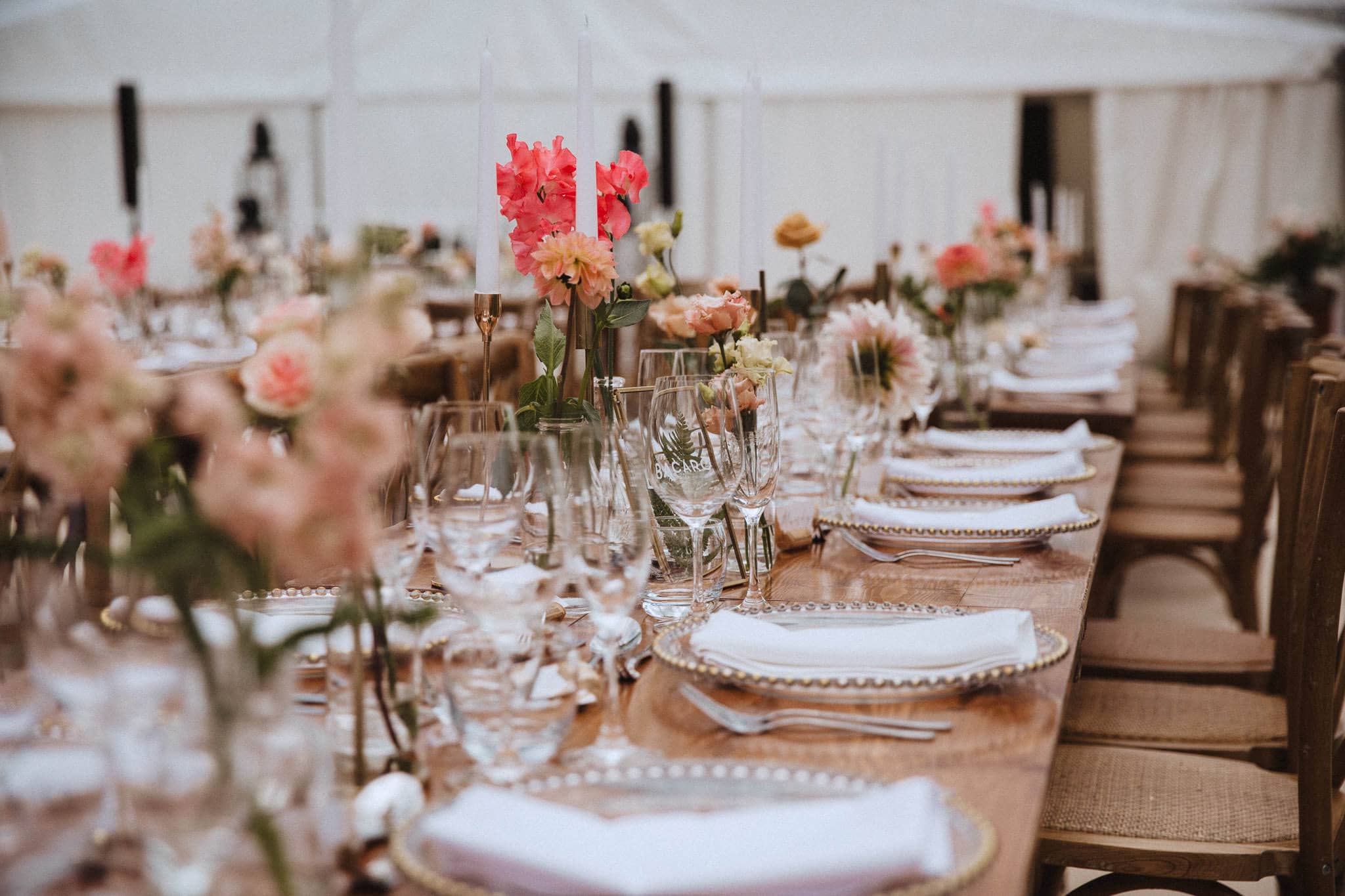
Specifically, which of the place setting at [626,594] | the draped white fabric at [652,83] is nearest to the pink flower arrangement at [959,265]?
the place setting at [626,594]

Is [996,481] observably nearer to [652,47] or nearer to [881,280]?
[881,280]

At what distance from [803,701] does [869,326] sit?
0.86 meters

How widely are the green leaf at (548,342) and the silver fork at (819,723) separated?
1.47ft

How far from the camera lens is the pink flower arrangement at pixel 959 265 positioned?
284 cm

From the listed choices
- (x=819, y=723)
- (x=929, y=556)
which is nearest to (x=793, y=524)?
(x=929, y=556)

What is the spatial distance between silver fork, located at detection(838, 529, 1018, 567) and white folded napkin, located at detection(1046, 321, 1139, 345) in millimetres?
3203

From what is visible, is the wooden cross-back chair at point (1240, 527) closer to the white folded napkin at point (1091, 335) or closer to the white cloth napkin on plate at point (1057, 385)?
the white cloth napkin on plate at point (1057, 385)

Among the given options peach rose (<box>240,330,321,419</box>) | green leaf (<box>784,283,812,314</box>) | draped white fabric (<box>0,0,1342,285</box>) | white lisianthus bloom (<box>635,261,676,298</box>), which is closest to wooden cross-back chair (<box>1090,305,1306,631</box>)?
green leaf (<box>784,283,812,314</box>)

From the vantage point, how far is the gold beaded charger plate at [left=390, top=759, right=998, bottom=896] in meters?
0.73

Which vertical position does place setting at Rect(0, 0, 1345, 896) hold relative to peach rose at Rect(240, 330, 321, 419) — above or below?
below

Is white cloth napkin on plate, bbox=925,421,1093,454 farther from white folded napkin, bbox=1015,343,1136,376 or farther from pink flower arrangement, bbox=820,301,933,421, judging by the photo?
white folded napkin, bbox=1015,343,1136,376

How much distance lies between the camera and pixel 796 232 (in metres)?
2.19

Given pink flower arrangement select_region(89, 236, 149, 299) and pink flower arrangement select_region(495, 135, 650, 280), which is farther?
pink flower arrangement select_region(89, 236, 149, 299)

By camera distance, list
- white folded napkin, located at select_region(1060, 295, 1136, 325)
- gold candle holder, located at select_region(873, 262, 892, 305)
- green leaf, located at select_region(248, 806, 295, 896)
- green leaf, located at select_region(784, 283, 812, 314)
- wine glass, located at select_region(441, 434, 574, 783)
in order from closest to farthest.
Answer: green leaf, located at select_region(248, 806, 295, 896), wine glass, located at select_region(441, 434, 574, 783), green leaf, located at select_region(784, 283, 812, 314), gold candle holder, located at select_region(873, 262, 892, 305), white folded napkin, located at select_region(1060, 295, 1136, 325)
